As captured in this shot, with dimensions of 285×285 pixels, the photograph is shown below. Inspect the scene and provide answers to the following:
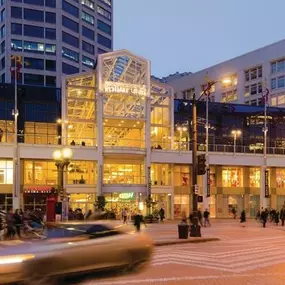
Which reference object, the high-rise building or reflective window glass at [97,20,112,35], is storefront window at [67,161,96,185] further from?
reflective window glass at [97,20,112,35]

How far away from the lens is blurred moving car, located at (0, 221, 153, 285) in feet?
34.0

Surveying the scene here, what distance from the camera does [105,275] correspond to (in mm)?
13148

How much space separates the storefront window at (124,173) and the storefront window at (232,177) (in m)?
11.6

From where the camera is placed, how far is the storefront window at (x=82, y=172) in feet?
182

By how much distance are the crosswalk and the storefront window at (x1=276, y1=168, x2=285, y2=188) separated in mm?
42805

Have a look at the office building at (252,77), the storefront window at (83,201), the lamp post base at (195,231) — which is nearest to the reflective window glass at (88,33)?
the office building at (252,77)

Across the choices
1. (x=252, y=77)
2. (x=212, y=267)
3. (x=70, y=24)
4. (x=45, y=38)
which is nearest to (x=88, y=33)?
(x=70, y=24)

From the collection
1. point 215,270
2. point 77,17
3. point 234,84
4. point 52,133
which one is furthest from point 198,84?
point 215,270

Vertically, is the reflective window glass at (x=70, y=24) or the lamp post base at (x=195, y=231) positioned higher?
the reflective window glass at (x=70, y=24)

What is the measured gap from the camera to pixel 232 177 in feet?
213

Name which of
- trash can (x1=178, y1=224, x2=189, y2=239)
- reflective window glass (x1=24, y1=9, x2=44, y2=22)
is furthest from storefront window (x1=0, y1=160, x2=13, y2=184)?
reflective window glass (x1=24, y1=9, x2=44, y2=22)

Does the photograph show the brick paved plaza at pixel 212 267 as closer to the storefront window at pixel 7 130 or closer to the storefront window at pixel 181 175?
the storefront window at pixel 181 175

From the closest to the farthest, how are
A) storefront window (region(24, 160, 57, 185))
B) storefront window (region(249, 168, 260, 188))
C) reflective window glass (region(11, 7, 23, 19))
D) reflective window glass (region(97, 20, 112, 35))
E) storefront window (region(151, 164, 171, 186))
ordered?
1. storefront window (region(24, 160, 57, 185))
2. storefront window (region(151, 164, 171, 186))
3. storefront window (region(249, 168, 260, 188))
4. reflective window glass (region(11, 7, 23, 19))
5. reflective window glass (region(97, 20, 112, 35))

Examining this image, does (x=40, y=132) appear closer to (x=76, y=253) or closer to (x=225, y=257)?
(x=225, y=257)
